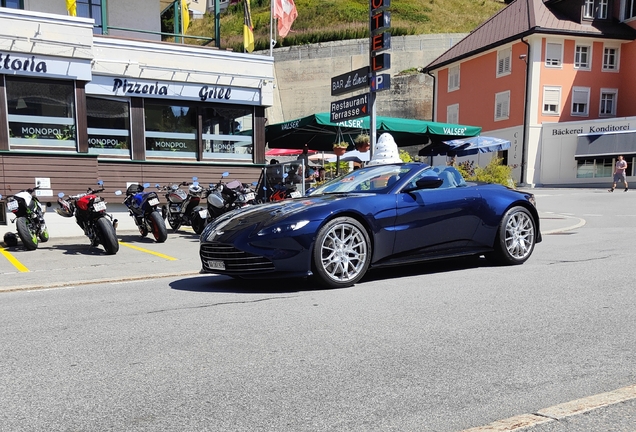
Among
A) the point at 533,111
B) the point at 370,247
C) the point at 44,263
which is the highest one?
the point at 533,111

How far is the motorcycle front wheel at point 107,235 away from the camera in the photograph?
952 cm

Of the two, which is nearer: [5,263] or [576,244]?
[5,263]

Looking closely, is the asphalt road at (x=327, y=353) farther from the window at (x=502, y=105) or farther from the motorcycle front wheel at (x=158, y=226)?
the window at (x=502, y=105)

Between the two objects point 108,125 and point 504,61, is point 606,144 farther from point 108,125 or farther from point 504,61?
point 108,125

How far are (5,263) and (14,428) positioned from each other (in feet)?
22.7

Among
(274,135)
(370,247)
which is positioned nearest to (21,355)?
(370,247)

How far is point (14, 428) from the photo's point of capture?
2760mm

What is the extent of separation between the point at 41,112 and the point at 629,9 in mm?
36950

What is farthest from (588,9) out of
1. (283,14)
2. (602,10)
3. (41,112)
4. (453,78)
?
(41,112)

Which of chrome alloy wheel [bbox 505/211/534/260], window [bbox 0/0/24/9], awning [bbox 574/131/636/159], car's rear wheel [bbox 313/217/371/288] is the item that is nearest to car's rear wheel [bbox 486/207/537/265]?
chrome alloy wheel [bbox 505/211/534/260]

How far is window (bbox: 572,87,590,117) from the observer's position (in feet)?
121

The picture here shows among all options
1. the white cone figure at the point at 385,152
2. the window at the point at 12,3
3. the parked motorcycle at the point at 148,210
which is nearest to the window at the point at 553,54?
the window at the point at 12,3

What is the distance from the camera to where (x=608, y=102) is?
1484 inches

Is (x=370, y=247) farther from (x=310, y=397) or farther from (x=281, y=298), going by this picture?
(x=310, y=397)
